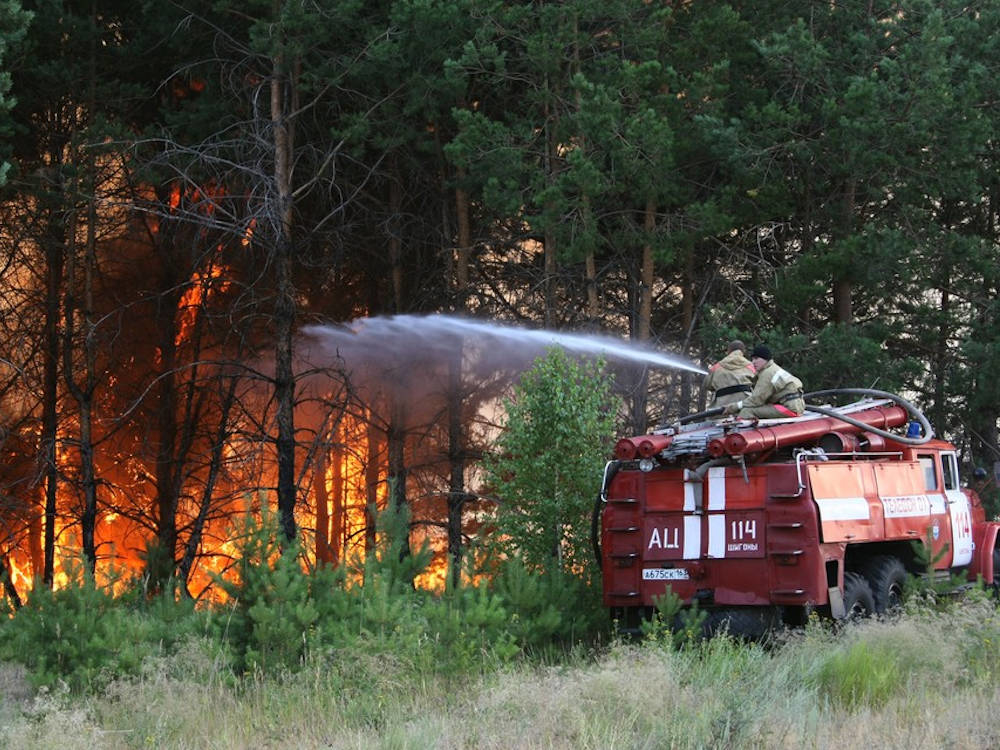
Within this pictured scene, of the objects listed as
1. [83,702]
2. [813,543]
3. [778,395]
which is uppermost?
[778,395]

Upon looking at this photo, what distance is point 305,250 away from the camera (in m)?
24.4

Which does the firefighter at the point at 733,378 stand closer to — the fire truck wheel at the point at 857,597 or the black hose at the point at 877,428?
the black hose at the point at 877,428

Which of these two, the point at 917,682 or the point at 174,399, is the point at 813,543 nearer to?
the point at 917,682

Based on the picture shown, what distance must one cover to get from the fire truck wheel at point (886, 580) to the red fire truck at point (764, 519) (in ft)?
0.05

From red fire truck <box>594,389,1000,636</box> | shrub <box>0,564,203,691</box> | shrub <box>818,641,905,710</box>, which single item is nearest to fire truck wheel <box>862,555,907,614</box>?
red fire truck <box>594,389,1000,636</box>

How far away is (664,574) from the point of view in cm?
1209

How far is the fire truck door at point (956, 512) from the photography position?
14086mm

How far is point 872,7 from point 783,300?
16.9ft

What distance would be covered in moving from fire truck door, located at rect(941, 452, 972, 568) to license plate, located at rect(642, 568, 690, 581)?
3.82 metres

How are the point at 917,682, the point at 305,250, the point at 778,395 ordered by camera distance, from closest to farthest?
the point at 917,682, the point at 778,395, the point at 305,250

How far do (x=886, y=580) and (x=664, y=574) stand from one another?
2418 mm

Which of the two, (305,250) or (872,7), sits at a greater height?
(872,7)

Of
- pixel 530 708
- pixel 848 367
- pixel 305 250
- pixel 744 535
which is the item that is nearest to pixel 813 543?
pixel 744 535

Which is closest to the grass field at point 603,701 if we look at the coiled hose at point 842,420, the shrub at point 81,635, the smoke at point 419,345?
the shrub at point 81,635
